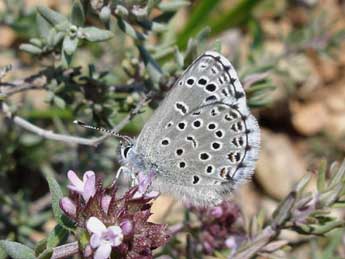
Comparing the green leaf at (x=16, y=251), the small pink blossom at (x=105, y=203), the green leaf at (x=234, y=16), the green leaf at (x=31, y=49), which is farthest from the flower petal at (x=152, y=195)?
the green leaf at (x=234, y=16)

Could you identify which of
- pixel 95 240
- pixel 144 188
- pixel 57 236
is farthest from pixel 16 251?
pixel 144 188

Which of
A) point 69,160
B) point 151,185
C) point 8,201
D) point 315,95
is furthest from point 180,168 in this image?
point 315,95

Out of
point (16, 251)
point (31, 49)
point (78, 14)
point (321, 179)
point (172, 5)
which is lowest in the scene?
point (16, 251)

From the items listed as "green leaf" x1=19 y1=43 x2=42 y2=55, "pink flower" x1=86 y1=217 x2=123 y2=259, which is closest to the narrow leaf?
"pink flower" x1=86 y1=217 x2=123 y2=259

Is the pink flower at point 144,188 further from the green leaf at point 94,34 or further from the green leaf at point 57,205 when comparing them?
the green leaf at point 94,34

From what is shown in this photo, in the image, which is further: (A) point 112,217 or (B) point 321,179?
(B) point 321,179

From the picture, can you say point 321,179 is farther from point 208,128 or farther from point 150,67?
point 150,67

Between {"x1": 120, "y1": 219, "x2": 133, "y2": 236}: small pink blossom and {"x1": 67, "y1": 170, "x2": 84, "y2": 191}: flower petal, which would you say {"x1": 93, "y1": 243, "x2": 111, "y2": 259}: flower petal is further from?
{"x1": 67, "y1": 170, "x2": 84, "y2": 191}: flower petal
